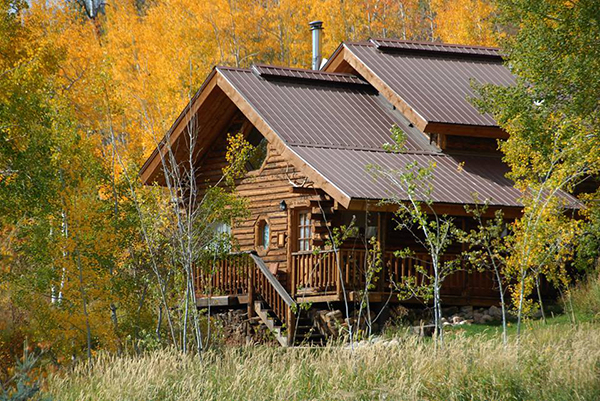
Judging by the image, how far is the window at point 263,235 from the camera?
25.3 meters

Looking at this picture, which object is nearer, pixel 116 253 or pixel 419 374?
pixel 419 374

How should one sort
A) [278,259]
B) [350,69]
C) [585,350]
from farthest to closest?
1. [350,69]
2. [278,259]
3. [585,350]

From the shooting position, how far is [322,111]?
25.0 metres

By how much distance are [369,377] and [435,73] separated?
46.2 ft

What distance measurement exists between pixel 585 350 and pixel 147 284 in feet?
26.9

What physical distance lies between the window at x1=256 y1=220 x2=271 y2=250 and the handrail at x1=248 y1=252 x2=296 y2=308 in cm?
158

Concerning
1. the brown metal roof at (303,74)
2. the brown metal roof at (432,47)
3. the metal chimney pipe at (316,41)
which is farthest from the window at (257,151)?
the metal chimney pipe at (316,41)

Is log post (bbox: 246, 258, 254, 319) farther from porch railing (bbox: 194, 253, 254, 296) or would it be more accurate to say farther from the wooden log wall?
the wooden log wall

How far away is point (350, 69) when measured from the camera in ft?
91.9

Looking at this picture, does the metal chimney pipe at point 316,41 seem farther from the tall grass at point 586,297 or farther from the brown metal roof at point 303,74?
the tall grass at point 586,297

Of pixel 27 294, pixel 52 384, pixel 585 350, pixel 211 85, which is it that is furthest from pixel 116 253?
pixel 585 350

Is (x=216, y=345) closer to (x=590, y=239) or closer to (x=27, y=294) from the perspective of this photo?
(x=27, y=294)

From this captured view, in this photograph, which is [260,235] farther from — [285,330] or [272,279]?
[285,330]

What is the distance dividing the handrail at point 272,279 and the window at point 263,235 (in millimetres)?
1585
